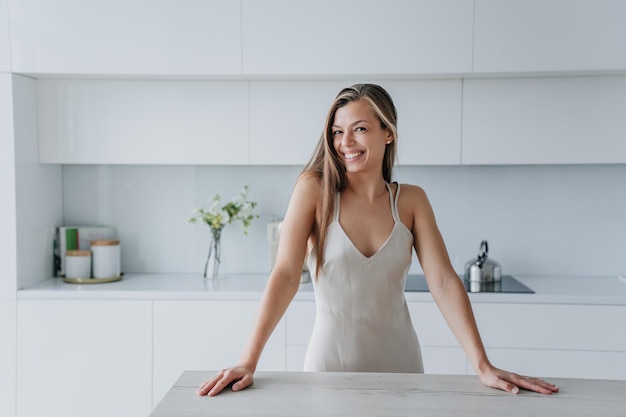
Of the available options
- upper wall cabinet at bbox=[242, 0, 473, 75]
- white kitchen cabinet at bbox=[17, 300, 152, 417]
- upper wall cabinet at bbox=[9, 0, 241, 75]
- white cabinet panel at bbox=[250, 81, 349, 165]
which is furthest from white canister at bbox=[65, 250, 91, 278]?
upper wall cabinet at bbox=[242, 0, 473, 75]

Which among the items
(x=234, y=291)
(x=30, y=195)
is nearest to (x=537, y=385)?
(x=234, y=291)

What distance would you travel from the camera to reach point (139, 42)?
2.90 metres

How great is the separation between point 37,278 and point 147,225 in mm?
595

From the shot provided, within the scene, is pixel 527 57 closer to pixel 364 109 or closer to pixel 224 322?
pixel 364 109

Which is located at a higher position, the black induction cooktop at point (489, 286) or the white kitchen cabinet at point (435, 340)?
the black induction cooktop at point (489, 286)

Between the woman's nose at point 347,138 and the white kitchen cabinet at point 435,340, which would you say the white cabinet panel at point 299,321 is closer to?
the white kitchen cabinet at point 435,340

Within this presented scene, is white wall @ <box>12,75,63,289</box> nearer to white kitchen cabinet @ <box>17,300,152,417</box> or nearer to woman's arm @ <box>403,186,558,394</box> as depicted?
white kitchen cabinet @ <box>17,300,152,417</box>

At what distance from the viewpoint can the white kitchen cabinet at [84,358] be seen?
2877mm

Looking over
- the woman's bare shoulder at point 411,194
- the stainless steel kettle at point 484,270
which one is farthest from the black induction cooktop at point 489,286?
the woman's bare shoulder at point 411,194

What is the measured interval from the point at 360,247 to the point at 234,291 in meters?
1.16

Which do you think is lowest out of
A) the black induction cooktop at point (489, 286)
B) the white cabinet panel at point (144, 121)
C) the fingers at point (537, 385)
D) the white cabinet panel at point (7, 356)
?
the white cabinet panel at point (7, 356)

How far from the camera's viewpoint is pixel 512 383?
149cm

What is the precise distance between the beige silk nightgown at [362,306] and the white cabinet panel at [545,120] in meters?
1.27

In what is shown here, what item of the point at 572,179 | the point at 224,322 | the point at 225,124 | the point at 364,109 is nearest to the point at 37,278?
the point at 224,322
